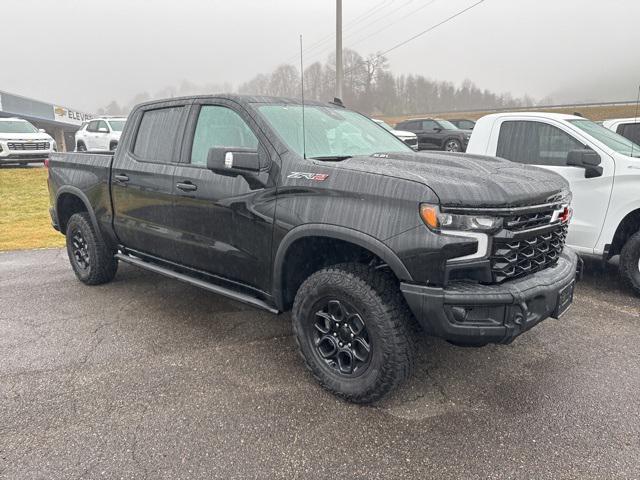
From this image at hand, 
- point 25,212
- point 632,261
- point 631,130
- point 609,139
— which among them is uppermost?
point 631,130

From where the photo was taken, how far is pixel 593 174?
4777 millimetres

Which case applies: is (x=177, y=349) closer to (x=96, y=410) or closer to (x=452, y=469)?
(x=96, y=410)

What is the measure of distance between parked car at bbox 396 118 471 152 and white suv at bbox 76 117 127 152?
11.4 m

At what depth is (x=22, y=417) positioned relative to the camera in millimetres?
2748

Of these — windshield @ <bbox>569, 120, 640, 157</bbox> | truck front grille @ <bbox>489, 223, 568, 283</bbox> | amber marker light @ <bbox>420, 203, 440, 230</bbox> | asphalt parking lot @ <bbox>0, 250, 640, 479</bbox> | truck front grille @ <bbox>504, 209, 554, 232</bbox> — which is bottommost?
asphalt parking lot @ <bbox>0, 250, 640, 479</bbox>

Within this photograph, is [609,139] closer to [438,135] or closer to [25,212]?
[25,212]

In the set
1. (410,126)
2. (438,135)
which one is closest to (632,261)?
(438,135)

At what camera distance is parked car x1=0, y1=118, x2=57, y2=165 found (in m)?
14.9

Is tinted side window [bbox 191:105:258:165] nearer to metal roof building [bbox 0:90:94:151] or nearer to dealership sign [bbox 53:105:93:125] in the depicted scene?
metal roof building [bbox 0:90:94:151]

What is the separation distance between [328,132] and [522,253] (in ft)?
5.39

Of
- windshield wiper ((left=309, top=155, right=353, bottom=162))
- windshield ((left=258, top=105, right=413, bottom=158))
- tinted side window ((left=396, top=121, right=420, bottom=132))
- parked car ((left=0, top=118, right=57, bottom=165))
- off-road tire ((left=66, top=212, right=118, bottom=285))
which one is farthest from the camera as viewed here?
tinted side window ((left=396, top=121, right=420, bottom=132))

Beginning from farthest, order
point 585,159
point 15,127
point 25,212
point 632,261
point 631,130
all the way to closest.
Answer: point 15,127, point 25,212, point 631,130, point 632,261, point 585,159

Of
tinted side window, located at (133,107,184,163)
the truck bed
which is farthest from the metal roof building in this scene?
tinted side window, located at (133,107,184,163)

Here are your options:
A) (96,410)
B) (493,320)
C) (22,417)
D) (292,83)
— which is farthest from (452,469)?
(292,83)
